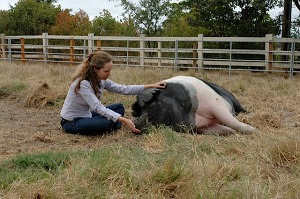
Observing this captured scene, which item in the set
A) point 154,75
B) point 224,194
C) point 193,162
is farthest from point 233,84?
point 224,194

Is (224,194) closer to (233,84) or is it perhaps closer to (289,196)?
(289,196)

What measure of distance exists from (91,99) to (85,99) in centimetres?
10

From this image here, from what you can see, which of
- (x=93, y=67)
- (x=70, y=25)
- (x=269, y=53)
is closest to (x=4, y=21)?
(x=70, y=25)

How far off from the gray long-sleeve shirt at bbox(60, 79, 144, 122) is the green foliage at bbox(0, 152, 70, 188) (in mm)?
1050

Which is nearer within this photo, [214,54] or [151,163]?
[151,163]

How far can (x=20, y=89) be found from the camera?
8.50m

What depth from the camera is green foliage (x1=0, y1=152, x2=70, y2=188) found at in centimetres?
326

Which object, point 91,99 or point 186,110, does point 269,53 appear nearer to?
point 186,110

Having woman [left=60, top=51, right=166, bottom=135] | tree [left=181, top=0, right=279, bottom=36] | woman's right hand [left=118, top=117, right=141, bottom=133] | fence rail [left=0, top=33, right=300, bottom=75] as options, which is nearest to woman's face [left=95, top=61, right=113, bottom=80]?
woman [left=60, top=51, right=166, bottom=135]

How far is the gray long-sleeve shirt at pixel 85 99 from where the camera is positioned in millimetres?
4844

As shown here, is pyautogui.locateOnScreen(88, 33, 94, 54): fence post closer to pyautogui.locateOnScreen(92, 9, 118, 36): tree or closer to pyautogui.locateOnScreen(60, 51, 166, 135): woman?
pyautogui.locateOnScreen(92, 9, 118, 36): tree

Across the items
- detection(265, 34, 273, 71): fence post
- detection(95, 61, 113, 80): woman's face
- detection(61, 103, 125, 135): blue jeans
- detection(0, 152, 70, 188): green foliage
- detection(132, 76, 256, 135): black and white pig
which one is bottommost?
detection(0, 152, 70, 188): green foliage

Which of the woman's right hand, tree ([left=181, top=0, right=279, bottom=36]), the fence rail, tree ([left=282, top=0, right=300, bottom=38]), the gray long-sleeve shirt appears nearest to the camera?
the woman's right hand

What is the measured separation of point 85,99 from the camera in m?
4.92
